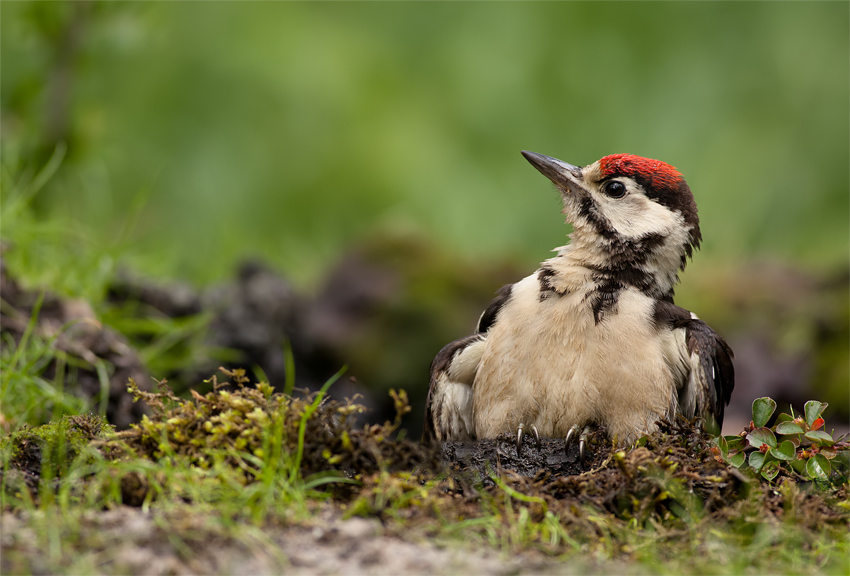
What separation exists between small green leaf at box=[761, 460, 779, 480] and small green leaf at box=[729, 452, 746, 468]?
0.32 feet

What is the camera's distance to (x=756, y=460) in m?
3.31

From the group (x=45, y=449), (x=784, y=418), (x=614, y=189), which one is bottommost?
(x=45, y=449)

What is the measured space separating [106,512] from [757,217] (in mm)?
9672

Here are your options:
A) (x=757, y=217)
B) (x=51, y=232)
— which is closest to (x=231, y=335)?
(x=51, y=232)

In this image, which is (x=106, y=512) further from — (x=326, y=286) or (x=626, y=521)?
(x=326, y=286)

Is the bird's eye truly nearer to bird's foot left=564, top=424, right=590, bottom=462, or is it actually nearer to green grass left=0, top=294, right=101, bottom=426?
bird's foot left=564, top=424, right=590, bottom=462

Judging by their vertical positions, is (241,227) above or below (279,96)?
below

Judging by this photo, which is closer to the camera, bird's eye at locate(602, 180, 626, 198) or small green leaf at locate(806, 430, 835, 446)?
small green leaf at locate(806, 430, 835, 446)

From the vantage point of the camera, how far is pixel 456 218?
1074 centimetres

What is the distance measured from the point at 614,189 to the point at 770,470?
5.14ft

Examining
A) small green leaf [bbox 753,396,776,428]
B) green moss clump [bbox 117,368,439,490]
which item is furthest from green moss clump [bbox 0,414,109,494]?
small green leaf [bbox 753,396,776,428]

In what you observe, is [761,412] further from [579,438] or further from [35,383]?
[35,383]

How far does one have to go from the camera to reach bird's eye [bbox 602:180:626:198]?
14.1 ft

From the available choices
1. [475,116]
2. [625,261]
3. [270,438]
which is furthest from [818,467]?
[475,116]
